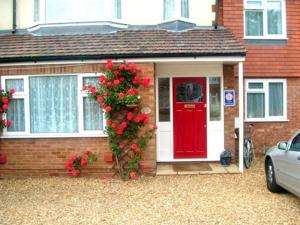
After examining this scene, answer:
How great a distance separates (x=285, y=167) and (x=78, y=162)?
15.7ft

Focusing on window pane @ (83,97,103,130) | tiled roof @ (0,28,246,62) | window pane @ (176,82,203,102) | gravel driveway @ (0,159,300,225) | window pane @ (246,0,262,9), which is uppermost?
window pane @ (246,0,262,9)

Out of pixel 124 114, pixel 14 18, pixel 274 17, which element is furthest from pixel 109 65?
pixel 274 17

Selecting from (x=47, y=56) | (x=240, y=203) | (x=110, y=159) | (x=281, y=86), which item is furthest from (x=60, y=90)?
(x=281, y=86)

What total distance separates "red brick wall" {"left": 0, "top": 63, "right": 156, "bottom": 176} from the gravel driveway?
1.19 feet

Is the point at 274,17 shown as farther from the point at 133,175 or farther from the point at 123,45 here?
the point at 133,175

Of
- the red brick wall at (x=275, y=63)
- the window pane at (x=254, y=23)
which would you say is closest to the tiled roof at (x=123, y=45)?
the red brick wall at (x=275, y=63)

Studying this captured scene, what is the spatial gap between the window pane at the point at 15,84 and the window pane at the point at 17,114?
291mm

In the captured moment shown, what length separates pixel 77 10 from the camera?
1117cm

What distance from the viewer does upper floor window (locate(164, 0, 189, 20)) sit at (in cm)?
1128

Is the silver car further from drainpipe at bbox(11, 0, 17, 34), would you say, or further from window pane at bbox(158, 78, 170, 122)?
drainpipe at bbox(11, 0, 17, 34)

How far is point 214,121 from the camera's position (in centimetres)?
1153

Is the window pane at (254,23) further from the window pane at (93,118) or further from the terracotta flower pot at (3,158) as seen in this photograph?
the terracotta flower pot at (3,158)

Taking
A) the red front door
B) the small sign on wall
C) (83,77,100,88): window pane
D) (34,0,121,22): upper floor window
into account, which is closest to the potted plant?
the red front door

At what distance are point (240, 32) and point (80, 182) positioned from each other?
→ 6.63 m
